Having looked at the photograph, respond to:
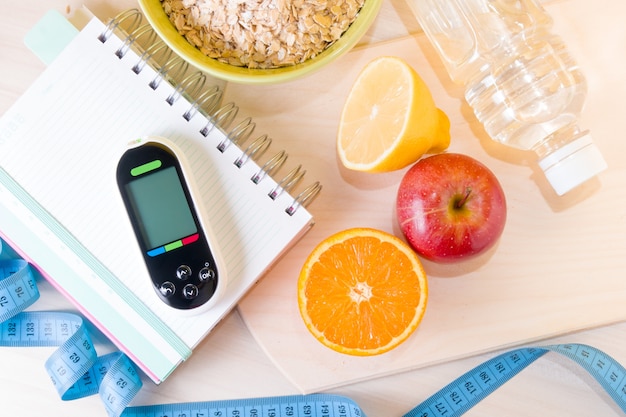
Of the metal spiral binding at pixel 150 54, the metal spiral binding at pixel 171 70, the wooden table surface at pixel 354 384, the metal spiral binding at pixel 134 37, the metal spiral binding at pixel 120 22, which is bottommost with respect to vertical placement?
the wooden table surface at pixel 354 384

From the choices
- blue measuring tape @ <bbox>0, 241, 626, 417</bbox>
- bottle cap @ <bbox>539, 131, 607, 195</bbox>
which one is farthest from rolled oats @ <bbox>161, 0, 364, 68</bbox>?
blue measuring tape @ <bbox>0, 241, 626, 417</bbox>

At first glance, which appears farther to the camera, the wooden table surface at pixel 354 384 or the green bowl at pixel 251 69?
Result: the wooden table surface at pixel 354 384

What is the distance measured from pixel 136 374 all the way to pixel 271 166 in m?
0.38

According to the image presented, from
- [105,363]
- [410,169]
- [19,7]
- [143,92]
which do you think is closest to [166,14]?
[143,92]

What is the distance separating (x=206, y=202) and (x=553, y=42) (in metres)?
0.55

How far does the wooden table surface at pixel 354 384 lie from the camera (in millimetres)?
998

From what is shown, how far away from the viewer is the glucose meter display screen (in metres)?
0.92

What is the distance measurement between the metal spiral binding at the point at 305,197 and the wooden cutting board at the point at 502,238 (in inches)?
0.7

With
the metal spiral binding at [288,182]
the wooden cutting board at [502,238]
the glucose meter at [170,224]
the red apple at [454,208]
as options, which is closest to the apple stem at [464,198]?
the red apple at [454,208]

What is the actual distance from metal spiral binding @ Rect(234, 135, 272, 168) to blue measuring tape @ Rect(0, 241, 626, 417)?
0.35 m

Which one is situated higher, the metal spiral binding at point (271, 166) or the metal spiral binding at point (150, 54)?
the metal spiral binding at point (150, 54)

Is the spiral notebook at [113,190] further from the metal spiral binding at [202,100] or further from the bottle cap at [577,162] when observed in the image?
the bottle cap at [577,162]

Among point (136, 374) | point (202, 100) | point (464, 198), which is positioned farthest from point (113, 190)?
point (464, 198)

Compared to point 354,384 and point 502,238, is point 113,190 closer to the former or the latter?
point 354,384
